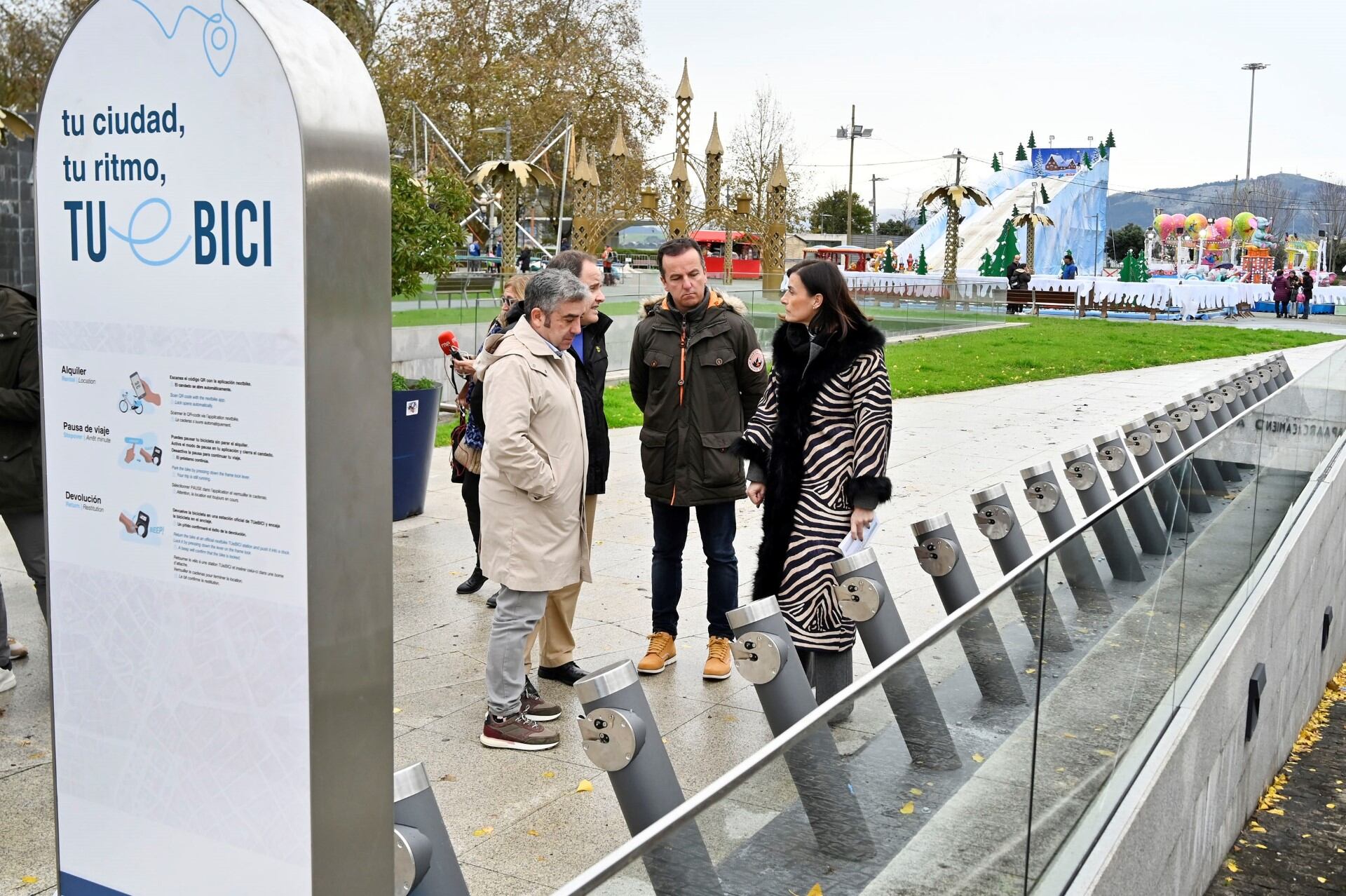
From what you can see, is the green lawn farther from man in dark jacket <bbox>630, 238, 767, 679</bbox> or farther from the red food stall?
the red food stall

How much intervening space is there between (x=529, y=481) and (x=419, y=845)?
2442 mm

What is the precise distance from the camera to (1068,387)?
20.3 meters

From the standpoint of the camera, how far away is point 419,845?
2695mm

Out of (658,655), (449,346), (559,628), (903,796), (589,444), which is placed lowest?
(658,655)

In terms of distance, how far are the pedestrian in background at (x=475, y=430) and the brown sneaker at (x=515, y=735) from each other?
1.10m

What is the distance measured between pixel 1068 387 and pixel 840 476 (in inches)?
632

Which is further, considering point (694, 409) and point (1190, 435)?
point (1190, 435)

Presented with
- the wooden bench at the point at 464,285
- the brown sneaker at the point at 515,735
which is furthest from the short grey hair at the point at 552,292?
the wooden bench at the point at 464,285

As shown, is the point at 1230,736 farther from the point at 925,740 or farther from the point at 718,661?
the point at 925,740

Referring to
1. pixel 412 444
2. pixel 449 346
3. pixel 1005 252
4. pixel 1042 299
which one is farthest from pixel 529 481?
pixel 1005 252

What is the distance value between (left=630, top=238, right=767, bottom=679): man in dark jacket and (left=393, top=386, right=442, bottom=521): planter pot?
348cm

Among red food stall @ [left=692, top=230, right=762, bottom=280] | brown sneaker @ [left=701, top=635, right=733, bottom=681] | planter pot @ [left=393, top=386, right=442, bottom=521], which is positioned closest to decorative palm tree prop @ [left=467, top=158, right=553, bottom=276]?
red food stall @ [left=692, top=230, right=762, bottom=280]

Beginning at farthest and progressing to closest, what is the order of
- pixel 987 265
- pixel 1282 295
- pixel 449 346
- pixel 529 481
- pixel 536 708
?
pixel 987 265 < pixel 1282 295 < pixel 449 346 < pixel 536 708 < pixel 529 481

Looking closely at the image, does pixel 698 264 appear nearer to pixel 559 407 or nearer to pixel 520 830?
pixel 559 407
